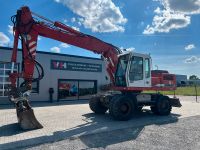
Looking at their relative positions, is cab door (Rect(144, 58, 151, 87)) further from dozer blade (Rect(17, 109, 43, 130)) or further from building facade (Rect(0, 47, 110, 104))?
building facade (Rect(0, 47, 110, 104))

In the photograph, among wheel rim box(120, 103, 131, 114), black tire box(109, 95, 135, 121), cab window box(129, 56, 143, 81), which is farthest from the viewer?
cab window box(129, 56, 143, 81)

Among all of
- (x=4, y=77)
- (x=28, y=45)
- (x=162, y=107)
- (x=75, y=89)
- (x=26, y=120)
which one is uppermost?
(x=28, y=45)

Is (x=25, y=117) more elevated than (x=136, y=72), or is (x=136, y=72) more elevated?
(x=136, y=72)

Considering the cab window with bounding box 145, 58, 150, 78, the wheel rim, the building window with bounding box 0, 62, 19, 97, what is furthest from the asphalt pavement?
the building window with bounding box 0, 62, 19, 97

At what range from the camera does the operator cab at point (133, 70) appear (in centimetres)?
1216

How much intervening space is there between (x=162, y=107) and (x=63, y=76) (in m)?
11.8

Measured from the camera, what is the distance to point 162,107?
13.3 meters

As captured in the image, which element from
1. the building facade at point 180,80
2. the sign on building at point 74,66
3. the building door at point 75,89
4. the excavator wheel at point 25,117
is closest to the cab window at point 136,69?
the excavator wheel at point 25,117

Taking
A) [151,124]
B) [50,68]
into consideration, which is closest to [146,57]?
[151,124]

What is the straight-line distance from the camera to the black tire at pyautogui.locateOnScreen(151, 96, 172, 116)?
13.2 metres

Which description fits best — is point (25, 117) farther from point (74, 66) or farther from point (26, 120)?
point (74, 66)

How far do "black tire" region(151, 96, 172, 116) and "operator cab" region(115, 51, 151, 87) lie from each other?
121 centimetres

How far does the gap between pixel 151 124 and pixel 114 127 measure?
5.84ft

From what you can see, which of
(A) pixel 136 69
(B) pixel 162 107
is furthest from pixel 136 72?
(B) pixel 162 107
